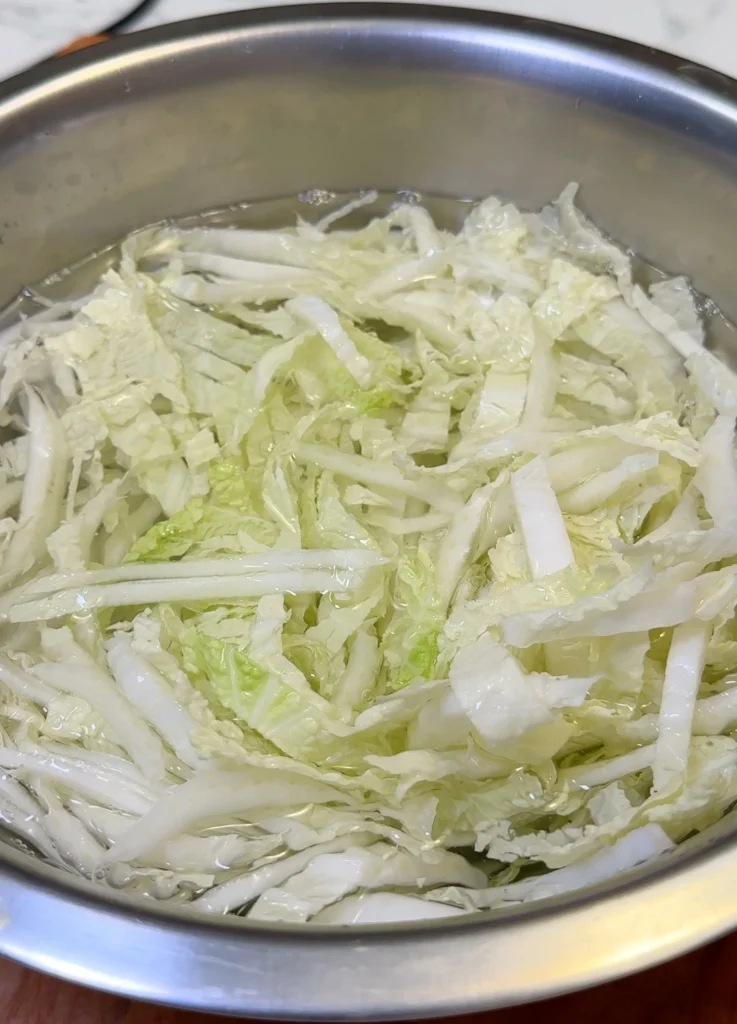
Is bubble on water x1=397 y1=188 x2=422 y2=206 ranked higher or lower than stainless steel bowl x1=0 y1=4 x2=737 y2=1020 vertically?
lower

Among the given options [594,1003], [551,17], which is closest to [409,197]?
[551,17]

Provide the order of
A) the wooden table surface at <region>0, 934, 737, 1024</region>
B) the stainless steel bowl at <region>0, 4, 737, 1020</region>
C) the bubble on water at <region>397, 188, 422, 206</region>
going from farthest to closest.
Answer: the bubble on water at <region>397, 188, 422, 206</region>
the stainless steel bowl at <region>0, 4, 737, 1020</region>
the wooden table surface at <region>0, 934, 737, 1024</region>

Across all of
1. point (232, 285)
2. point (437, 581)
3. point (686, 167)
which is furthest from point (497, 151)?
point (437, 581)

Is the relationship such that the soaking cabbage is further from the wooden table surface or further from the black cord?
the black cord

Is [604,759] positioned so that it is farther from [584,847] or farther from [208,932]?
[208,932]

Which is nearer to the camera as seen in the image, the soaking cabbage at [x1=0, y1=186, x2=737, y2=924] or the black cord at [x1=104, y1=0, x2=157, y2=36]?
the soaking cabbage at [x1=0, y1=186, x2=737, y2=924]

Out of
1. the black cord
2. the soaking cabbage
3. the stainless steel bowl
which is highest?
the black cord

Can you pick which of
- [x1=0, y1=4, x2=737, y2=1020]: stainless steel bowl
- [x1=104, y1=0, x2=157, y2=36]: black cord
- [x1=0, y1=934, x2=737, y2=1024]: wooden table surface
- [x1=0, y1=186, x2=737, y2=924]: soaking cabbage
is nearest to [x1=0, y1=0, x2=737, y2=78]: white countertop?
[x1=104, y1=0, x2=157, y2=36]: black cord
